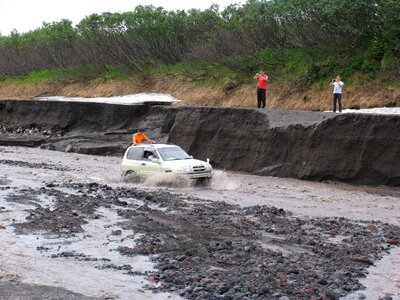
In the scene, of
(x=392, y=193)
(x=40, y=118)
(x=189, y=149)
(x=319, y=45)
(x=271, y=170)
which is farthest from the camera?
(x=40, y=118)

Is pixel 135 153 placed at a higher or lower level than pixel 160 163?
higher

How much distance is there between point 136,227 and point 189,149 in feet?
65.9

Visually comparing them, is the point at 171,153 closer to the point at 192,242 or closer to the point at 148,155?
the point at 148,155

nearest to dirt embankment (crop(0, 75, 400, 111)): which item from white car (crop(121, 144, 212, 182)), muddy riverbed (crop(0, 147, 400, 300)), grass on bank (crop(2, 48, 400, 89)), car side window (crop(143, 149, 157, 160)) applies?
grass on bank (crop(2, 48, 400, 89))

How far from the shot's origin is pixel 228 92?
44906mm

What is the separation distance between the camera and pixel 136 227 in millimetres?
15781

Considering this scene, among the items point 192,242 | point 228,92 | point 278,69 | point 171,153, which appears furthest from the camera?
point 228,92

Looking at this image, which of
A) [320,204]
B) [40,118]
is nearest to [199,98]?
[40,118]

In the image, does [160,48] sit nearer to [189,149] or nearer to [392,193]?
[189,149]

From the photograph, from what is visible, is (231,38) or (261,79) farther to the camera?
(231,38)

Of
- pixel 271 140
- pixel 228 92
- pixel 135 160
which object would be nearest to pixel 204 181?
pixel 135 160

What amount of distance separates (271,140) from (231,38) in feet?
64.9

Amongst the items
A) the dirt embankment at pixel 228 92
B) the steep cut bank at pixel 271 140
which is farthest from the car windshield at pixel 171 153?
the dirt embankment at pixel 228 92

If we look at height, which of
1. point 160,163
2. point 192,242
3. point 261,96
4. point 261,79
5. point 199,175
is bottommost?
point 192,242
